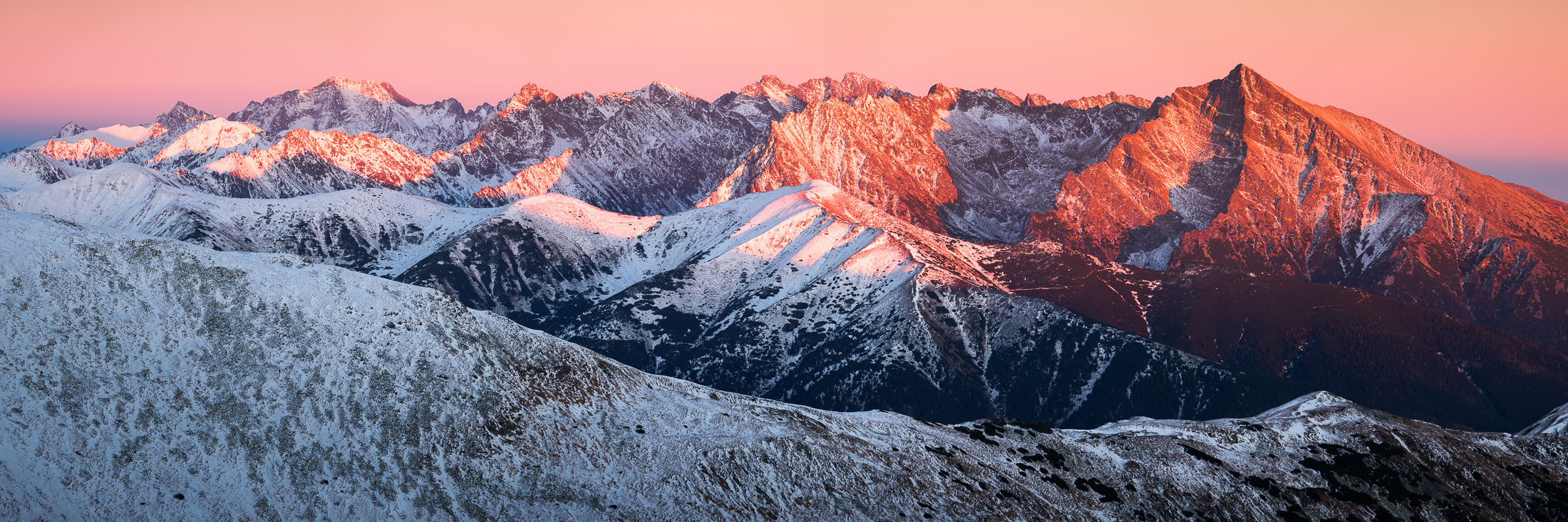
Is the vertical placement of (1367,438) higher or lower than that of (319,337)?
lower

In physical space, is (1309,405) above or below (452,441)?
below

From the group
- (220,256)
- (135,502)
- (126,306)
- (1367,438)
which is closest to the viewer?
(135,502)

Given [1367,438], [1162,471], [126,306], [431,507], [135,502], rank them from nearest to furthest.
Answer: [135,502] < [431,507] < [126,306] < [1162,471] < [1367,438]

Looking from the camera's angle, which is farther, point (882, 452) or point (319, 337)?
point (882, 452)

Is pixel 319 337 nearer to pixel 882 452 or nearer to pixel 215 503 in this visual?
pixel 215 503

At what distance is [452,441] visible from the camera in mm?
99688

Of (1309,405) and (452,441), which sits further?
(1309,405)

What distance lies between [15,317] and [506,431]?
1935 inches

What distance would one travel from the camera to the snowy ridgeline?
85.6 metres

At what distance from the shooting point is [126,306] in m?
99.1

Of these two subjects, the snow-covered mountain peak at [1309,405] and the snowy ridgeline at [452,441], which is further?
the snow-covered mountain peak at [1309,405]

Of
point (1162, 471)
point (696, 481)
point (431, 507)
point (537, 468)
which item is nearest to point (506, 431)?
point (537, 468)

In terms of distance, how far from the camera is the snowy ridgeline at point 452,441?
85.6 metres

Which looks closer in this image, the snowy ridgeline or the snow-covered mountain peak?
the snowy ridgeline
